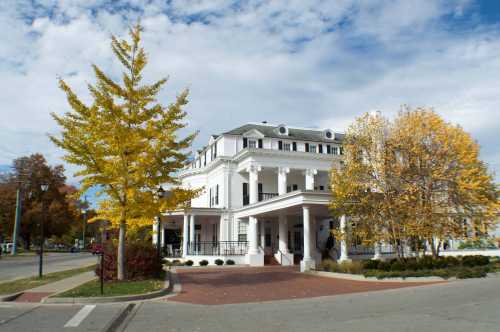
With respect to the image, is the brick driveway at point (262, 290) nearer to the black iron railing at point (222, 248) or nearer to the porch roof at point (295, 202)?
the porch roof at point (295, 202)

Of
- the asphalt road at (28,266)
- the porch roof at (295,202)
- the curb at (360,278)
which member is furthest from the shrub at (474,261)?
the asphalt road at (28,266)

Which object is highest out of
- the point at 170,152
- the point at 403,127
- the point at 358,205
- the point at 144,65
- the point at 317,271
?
the point at 144,65

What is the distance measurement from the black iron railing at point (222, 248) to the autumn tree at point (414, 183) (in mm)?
13508

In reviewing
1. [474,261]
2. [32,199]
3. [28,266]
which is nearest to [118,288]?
[474,261]

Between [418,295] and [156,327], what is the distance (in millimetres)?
8426

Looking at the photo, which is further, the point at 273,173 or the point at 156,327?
the point at 273,173

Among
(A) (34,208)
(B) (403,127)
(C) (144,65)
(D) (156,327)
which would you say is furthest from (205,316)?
(A) (34,208)

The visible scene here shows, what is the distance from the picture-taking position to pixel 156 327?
8.31 metres

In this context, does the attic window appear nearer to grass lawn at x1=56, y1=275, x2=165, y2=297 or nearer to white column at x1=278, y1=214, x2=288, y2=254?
white column at x1=278, y1=214, x2=288, y2=254

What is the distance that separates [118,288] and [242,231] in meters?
21.6

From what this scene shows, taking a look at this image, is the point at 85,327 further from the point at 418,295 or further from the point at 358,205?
the point at 358,205

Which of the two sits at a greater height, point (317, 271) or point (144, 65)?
point (144, 65)

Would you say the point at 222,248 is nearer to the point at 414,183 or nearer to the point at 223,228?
the point at 223,228

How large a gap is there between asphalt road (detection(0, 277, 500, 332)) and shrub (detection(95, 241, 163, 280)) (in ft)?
14.4
